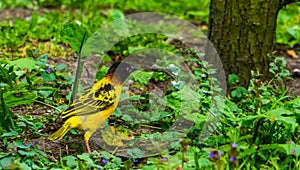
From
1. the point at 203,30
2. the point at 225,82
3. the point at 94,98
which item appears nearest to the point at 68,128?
the point at 94,98

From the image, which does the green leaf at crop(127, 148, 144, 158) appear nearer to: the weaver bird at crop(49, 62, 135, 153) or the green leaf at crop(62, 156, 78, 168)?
the weaver bird at crop(49, 62, 135, 153)

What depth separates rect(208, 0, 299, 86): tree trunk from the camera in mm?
4543

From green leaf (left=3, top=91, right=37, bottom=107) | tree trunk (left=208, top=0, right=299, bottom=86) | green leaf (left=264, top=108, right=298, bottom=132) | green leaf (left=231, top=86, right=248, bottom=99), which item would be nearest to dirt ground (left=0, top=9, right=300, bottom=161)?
green leaf (left=3, top=91, right=37, bottom=107)

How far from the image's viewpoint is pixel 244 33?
15.1 feet

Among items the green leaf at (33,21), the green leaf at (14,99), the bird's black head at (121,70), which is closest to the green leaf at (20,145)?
the green leaf at (14,99)

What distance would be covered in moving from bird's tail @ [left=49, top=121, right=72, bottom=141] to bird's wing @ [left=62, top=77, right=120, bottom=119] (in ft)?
0.20

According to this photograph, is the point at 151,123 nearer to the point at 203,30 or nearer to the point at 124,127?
the point at 124,127

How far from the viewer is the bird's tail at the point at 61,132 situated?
12.1 ft

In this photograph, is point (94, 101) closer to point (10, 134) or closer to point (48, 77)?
point (10, 134)

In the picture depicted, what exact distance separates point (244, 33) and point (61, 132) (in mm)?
1666

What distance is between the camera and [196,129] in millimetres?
3789

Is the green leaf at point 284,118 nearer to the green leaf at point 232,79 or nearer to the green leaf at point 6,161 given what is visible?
the green leaf at point 232,79

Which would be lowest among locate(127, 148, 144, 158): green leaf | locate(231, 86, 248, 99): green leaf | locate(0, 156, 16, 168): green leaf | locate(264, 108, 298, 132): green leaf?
locate(0, 156, 16, 168): green leaf

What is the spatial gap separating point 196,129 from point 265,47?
1.20m
